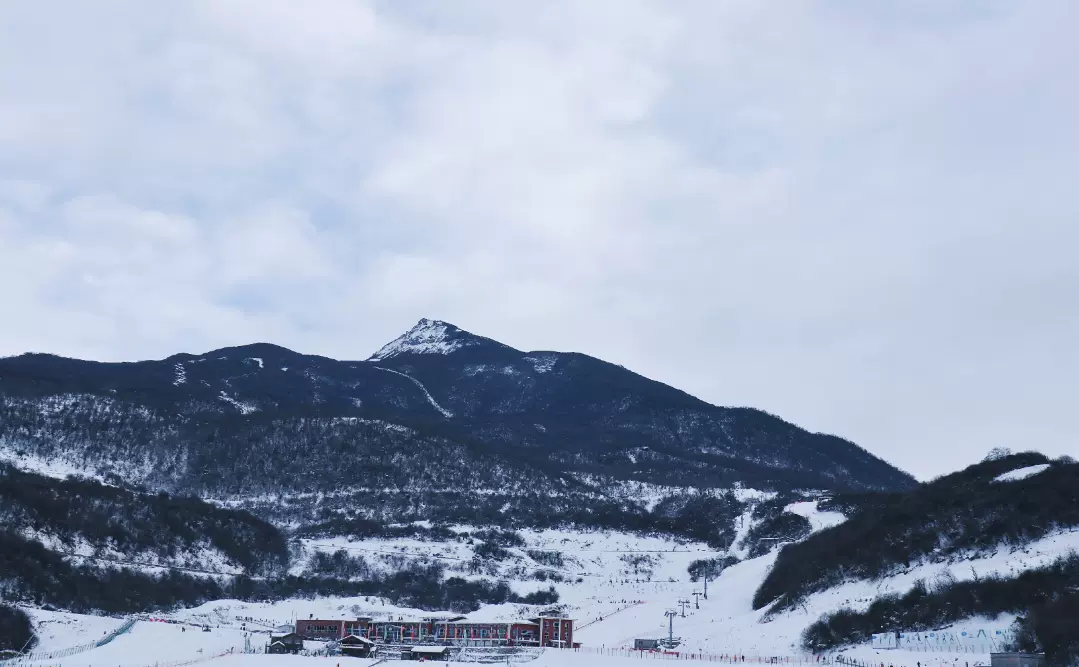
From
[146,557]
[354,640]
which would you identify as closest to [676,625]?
[354,640]

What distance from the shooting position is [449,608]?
538 feet

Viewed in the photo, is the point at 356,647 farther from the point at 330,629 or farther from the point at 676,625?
the point at 676,625

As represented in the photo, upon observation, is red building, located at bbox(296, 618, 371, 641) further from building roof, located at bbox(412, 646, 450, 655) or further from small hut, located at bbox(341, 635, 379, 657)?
building roof, located at bbox(412, 646, 450, 655)

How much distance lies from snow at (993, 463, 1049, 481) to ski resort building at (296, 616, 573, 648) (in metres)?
51.6

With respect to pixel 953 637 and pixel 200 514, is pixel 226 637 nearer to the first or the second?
pixel 953 637

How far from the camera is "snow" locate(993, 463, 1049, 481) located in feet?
370

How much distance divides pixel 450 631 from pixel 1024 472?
67466mm

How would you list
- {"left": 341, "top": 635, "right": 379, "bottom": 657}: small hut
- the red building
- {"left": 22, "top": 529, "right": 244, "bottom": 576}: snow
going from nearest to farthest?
{"left": 341, "top": 635, "right": 379, "bottom": 657}: small hut → the red building → {"left": 22, "top": 529, "right": 244, "bottom": 576}: snow

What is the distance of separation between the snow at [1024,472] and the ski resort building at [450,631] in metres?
51.6

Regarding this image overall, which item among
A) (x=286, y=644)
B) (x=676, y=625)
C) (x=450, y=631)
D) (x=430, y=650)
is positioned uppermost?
(x=676, y=625)

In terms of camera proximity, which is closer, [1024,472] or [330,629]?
[1024,472]

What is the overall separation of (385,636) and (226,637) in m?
17.5

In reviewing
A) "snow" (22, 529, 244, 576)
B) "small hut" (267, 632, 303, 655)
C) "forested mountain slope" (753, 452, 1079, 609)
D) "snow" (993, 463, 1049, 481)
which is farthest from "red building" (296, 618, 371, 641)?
"snow" (993, 463, 1049, 481)

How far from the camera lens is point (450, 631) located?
387 feet
